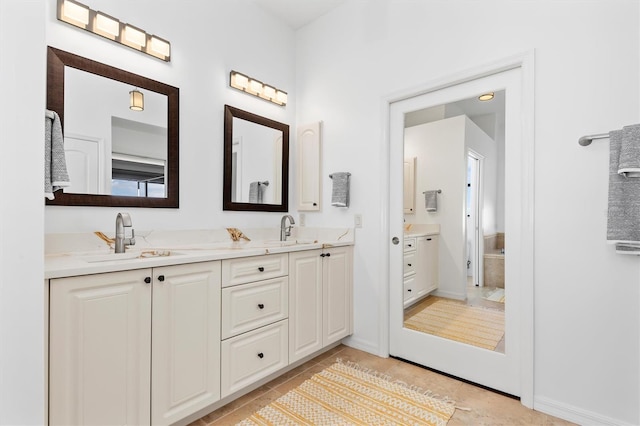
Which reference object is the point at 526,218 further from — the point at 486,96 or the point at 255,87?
the point at 255,87

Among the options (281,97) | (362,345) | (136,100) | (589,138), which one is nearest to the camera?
(589,138)

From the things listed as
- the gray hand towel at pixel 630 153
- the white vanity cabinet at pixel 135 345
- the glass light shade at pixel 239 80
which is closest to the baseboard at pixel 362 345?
the white vanity cabinet at pixel 135 345

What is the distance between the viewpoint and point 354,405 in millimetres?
1858

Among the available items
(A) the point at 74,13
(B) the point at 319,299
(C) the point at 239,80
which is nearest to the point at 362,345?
(B) the point at 319,299

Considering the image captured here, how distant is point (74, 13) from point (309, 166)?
6.03 feet

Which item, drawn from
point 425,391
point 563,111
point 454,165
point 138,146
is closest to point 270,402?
point 425,391

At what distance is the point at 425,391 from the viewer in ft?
6.60

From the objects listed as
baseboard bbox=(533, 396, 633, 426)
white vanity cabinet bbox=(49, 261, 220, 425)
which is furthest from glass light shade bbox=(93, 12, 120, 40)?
baseboard bbox=(533, 396, 633, 426)

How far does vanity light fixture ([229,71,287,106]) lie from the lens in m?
2.55

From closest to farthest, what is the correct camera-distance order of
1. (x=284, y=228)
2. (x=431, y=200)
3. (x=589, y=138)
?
(x=589, y=138)
(x=431, y=200)
(x=284, y=228)

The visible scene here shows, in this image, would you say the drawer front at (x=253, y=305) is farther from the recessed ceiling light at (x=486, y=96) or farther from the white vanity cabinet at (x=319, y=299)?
the recessed ceiling light at (x=486, y=96)

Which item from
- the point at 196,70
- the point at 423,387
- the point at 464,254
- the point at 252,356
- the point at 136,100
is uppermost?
the point at 196,70

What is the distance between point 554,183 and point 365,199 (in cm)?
125

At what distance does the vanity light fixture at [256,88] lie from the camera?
2551mm
